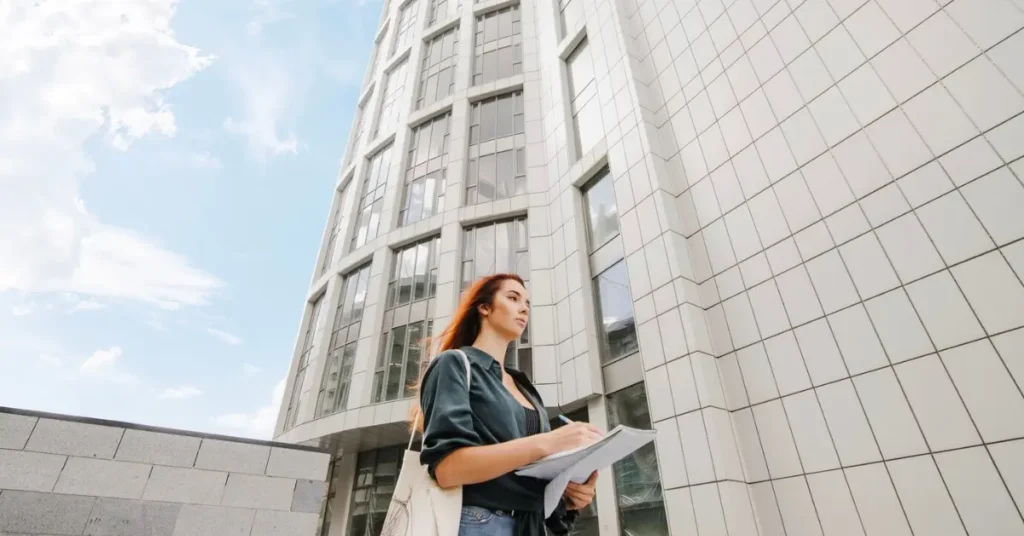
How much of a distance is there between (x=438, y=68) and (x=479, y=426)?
18.9 m

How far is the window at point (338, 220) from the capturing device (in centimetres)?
1738

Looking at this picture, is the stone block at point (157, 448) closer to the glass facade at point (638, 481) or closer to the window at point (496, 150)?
the glass facade at point (638, 481)

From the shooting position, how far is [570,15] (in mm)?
14164

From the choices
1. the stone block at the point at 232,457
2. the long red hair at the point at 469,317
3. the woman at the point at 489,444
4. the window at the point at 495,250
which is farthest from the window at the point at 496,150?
the woman at the point at 489,444

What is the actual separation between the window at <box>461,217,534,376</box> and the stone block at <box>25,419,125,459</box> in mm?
8693

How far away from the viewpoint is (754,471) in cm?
632

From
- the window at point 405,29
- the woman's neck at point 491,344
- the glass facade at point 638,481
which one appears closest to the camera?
the woman's neck at point 491,344

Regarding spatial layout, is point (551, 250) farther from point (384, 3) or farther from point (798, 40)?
point (384, 3)

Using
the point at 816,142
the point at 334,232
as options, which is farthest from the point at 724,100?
the point at 334,232

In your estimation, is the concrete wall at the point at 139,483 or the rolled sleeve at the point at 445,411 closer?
the rolled sleeve at the point at 445,411

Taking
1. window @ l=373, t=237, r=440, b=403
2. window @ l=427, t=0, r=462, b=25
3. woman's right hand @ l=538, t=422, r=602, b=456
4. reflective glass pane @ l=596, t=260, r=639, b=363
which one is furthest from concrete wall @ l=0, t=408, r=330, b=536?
window @ l=427, t=0, r=462, b=25

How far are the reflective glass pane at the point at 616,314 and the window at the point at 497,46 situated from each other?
9.73m

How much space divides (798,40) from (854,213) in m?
3.39

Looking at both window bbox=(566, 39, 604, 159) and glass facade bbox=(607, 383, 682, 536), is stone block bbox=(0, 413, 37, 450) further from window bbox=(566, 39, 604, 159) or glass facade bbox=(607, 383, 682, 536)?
window bbox=(566, 39, 604, 159)
